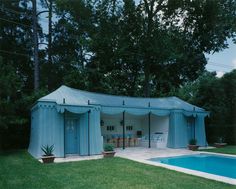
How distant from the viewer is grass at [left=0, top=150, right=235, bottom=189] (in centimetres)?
707

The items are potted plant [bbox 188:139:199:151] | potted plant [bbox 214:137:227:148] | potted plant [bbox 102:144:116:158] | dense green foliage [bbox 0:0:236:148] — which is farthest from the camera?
dense green foliage [bbox 0:0:236:148]

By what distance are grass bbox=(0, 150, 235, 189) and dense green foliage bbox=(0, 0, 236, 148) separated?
453 inches

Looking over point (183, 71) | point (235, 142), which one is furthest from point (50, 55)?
point (235, 142)

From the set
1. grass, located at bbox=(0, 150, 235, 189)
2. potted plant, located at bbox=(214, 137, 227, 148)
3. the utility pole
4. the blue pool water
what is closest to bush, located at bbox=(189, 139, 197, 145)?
the blue pool water

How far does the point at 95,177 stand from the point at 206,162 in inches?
255

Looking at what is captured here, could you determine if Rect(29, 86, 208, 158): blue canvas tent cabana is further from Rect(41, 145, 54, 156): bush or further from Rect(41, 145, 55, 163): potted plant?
Rect(41, 145, 55, 163): potted plant

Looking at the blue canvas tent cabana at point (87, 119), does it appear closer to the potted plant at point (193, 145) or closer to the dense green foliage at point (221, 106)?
the potted plant at point (193, 145)

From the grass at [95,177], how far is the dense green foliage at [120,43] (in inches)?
453

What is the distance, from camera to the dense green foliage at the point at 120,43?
21422mm

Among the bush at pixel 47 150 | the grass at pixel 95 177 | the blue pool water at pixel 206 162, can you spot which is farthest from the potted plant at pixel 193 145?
the bush at pixel 47 150

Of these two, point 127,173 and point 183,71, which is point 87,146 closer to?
point 127,173

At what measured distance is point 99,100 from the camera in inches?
623

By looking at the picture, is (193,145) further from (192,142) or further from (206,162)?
(206,162)

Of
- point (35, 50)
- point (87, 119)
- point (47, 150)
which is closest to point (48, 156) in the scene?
point (47, 150)
